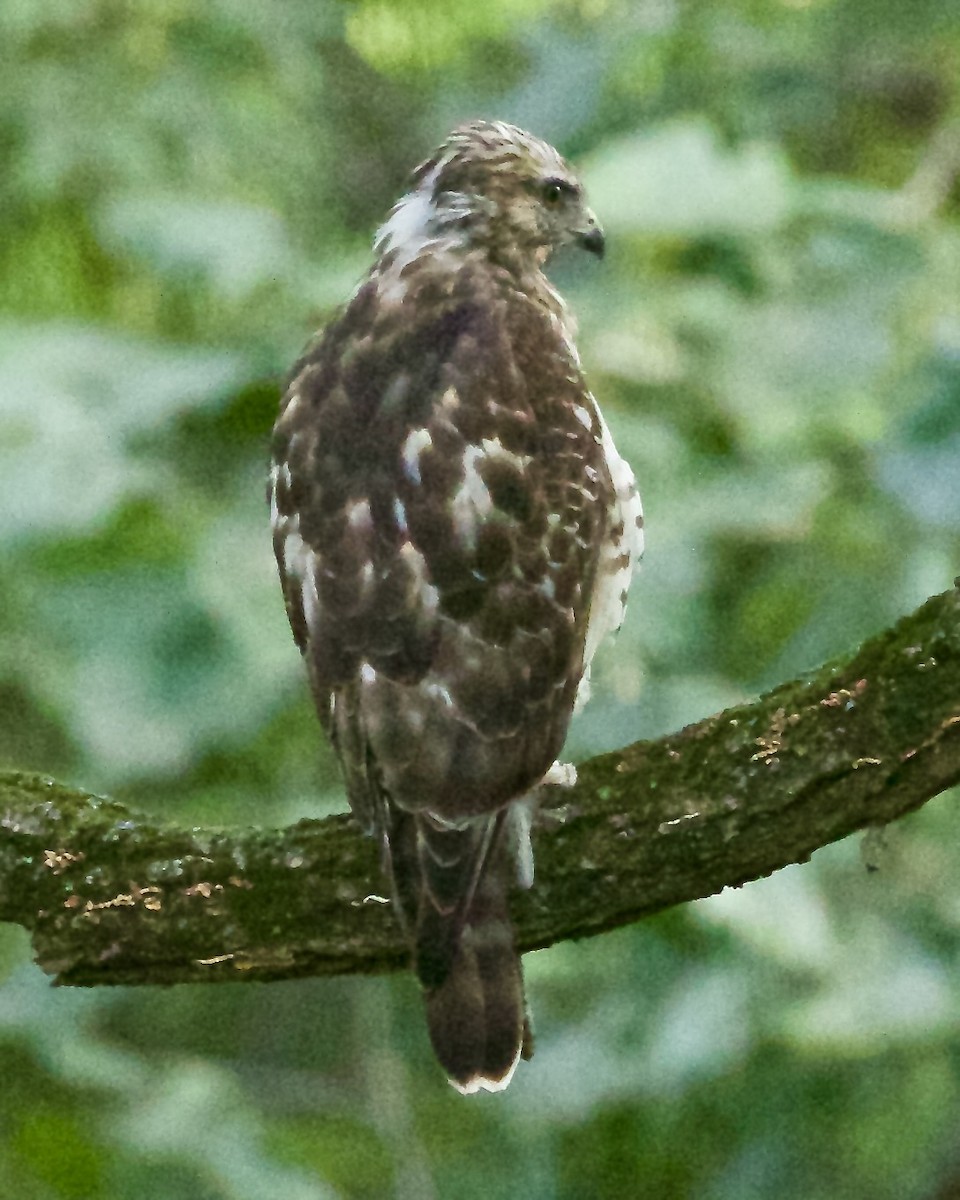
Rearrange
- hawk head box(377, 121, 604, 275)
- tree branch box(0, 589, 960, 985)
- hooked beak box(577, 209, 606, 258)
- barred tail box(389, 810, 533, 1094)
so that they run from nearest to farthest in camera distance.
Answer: tree branch box(0, 589, 960, 985)
barred tail box(389, 810, 533, 1094)
hawk head box(377, 121, 604, 275)
hooked beak box(577, 209, 606, 258)

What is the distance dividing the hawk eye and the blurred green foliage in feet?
0.40

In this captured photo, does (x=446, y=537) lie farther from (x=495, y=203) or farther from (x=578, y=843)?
(x=495, y=203)

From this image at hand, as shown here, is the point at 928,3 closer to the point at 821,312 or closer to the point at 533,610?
the point at 821,312

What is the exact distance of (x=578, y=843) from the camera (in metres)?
2.79

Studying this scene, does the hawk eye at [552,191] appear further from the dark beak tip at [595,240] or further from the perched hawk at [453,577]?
the perched hawk at [453,577]

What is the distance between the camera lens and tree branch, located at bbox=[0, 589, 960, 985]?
262 cm

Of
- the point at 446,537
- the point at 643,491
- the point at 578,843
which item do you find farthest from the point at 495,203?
the point at 578,843

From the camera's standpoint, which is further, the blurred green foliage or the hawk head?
the blurred green foliage

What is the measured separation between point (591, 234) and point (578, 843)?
1.35m

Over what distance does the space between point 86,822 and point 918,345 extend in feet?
5.71

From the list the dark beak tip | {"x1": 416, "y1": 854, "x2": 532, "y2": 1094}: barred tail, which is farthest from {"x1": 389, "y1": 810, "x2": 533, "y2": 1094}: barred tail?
the dark beak tip

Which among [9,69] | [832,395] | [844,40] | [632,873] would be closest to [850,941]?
[832,395]

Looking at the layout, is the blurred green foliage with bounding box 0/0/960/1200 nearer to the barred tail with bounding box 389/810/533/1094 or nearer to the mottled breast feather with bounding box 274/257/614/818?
the mottled breast feather with bounding box 274/257/614/818

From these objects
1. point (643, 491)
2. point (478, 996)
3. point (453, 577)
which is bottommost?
point (478, 996)
